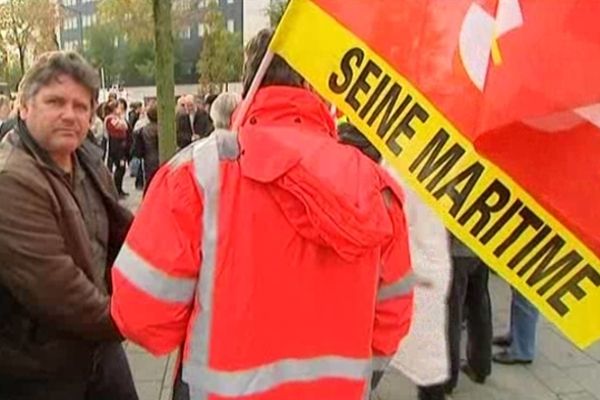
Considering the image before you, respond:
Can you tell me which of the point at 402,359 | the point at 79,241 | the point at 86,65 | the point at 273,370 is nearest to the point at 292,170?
the point at 273,370

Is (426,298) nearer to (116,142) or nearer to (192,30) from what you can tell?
(116,142)

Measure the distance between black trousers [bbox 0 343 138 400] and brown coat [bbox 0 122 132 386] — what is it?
4 centimetres

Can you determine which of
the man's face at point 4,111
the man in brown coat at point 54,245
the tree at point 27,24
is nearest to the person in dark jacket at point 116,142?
the man's face at point 4,111

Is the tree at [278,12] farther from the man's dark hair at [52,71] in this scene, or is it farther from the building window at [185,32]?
the building window at [185,32]

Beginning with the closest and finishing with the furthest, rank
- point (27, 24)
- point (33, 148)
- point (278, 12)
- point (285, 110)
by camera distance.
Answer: point (285, 110)
point (33, 148)
point (278, 12)
point (27, 24)

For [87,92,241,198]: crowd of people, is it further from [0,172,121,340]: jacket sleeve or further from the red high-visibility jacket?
the red high-visibility jacket

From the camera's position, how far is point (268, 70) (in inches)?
75.0

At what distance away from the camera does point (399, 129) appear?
1.93 meters

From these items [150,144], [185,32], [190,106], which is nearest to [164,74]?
[150,144]

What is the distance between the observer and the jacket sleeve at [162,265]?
172 cm

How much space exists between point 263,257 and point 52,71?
41.9 inches

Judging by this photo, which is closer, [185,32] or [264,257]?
[264,257]

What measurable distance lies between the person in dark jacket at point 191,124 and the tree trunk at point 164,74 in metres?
2.93

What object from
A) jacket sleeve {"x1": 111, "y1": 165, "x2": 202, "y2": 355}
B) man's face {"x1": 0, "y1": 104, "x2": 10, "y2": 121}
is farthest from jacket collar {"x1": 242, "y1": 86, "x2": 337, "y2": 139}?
man's face {"x1": 0, "y1": 104, "x2": 10, "y2": 121}
